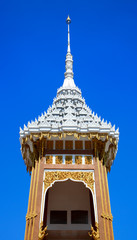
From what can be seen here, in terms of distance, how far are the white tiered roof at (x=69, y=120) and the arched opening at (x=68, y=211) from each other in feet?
16.8

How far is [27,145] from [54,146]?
7.43 feet

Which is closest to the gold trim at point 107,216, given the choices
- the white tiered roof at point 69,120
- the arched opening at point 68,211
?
the arched opening at point 68,211

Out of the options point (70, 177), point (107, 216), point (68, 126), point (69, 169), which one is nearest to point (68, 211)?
point (70, 177)

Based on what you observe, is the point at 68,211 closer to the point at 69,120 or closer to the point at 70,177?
the point at 70,177

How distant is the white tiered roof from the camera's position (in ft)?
68.7

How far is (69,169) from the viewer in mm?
20172

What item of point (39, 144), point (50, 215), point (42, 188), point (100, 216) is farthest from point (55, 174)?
point (50, 215)

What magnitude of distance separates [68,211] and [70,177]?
580 centimetres

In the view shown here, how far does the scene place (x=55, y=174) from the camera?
20.0 meters

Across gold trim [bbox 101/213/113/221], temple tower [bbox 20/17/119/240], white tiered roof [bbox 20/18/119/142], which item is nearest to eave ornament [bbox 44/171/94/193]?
temple tower [bbox 20/17/119/240]

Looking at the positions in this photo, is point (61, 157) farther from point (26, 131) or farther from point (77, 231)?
point (77, 231)

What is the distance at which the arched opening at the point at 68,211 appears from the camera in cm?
2347

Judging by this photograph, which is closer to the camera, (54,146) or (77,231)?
(54,146)

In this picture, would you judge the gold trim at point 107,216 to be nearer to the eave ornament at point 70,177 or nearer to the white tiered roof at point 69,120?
the eave ornament at point 70,177
